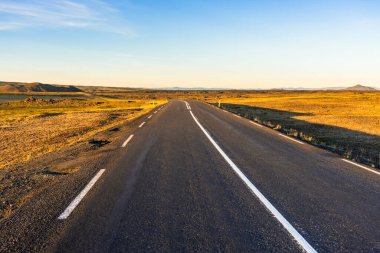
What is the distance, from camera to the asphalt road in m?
4.08

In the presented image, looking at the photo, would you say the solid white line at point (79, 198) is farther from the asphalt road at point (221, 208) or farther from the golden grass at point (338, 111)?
the golden grass at point (338, 111)

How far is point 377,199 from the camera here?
19.4 ft

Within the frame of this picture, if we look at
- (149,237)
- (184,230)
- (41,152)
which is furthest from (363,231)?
(41,152)

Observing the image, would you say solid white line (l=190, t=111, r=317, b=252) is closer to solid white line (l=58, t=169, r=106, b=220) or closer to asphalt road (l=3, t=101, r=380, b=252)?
asphalt road (l=3, t=101, r=380, b=252)

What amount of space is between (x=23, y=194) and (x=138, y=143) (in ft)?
19.9

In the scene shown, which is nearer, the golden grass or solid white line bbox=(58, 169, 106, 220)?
solid white line bbox=(58, 169, 106, 220)

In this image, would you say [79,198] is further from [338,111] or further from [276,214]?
[338,111]

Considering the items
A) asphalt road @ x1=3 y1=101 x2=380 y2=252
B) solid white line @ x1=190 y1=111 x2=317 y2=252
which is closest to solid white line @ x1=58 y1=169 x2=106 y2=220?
asphalt road @ x1=3 y1=101 x2=380 y2=252

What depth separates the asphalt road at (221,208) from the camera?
13.4 feet

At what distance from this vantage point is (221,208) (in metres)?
5.28

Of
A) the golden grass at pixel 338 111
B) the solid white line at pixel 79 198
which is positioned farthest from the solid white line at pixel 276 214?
the golden grass at pixel 338 111

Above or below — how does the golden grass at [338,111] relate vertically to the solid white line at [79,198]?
below

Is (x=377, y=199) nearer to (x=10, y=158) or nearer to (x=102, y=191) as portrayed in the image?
(x=102, y=191)

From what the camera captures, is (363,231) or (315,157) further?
(315,157)
